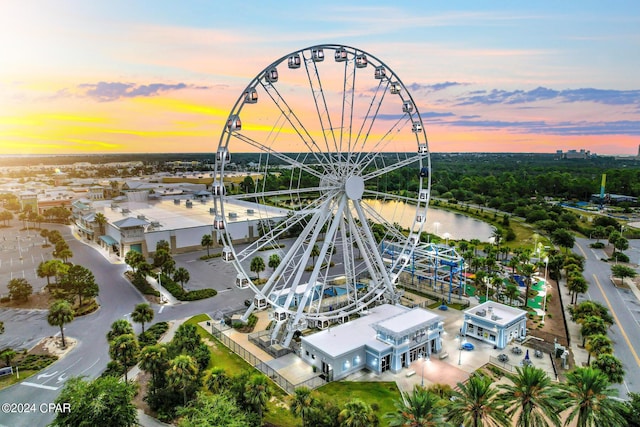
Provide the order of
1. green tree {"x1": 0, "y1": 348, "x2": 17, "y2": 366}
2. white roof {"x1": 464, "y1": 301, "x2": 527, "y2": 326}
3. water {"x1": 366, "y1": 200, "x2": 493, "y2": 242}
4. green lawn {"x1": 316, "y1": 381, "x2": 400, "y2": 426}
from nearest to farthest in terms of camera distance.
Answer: green lawn {"x1": 316, "y1": 381, "x2": 400, "y2": 426}, green tree {"x1": 0, "y1": 348, "x2": 17, "y2": 366}, white roof {"x1": 464, "y1": 301, "x2": 527, "y2": 326}, water {"x1": 366, "y1": 200, "x2": 493, "y2": 242}

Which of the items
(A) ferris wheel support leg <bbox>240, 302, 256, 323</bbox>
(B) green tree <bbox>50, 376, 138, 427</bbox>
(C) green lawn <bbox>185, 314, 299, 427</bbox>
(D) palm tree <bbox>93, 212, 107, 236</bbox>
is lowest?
(C) green lawn <bbox>185, 314, 299, 427</bbox>

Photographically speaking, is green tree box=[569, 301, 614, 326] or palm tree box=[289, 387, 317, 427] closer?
palm tree box=[289, 387, 317, 427]

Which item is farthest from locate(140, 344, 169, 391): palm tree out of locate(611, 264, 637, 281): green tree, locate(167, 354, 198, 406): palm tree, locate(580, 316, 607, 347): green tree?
locate(611, 264, 637, 281): green tree

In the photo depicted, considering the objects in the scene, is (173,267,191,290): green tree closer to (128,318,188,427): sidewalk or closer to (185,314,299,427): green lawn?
(185,314,299,427): green lawn

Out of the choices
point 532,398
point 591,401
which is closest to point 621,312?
point 591,401

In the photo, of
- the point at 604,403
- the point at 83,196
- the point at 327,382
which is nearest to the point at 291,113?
the point at 327,382

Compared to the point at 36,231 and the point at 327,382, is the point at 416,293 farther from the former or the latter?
the point at 36,231

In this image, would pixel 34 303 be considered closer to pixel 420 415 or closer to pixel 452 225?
pixel 420 415

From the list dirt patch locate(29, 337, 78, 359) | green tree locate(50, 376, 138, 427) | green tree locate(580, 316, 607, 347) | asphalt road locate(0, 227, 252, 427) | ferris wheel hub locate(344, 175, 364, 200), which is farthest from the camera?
ferris wheel hub locate(344, 175, 364, 200)
